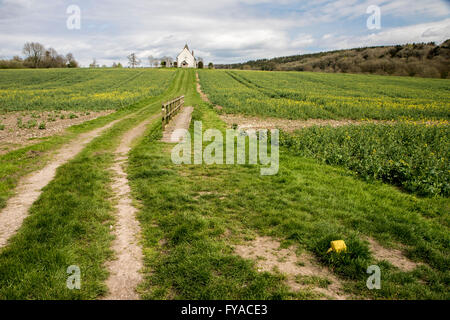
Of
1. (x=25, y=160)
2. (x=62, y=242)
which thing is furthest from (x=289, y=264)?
(x=25, y=160)

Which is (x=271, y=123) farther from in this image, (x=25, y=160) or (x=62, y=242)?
(x=62, y=242)

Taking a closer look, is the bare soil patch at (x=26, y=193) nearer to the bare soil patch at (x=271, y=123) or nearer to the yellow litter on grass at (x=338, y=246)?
the yellow litter on grass at (x=338, y=246)

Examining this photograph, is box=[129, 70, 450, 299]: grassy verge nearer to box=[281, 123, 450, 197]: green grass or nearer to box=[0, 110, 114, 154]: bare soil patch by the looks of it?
box=[281, 123, 450, 197]: green grass

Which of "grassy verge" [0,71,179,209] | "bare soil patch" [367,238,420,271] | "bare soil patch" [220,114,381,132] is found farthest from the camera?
"bare soil patch" [220,114,381,132]

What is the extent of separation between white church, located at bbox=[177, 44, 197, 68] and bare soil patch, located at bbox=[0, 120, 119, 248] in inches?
4105

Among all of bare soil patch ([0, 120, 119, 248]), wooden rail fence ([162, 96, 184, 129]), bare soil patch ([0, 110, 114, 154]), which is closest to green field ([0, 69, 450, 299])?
bare soil patch ([0, 120, 119, 248])

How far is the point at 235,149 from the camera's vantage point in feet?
A: 35.6

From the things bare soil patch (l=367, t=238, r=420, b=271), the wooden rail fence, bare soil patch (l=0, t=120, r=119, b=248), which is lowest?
bare soil patch (l=367, t=238, r=420, b=271)

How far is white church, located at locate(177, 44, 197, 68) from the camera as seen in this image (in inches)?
4247

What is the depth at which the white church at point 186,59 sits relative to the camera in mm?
107875

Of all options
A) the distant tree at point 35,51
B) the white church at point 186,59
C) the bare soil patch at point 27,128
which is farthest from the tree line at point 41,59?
the bare soil patch at point 27,128

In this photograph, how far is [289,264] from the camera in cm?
432

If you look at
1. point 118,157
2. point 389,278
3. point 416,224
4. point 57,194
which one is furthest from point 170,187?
point 416,224

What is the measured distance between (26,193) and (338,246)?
7.53m
